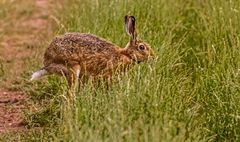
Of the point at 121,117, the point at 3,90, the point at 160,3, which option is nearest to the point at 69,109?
the point at 121,117

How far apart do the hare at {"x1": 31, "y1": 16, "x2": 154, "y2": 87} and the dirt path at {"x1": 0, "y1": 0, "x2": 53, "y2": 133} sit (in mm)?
639

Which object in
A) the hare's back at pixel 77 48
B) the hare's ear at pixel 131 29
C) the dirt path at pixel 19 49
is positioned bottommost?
the dirt path at pixel 19 49

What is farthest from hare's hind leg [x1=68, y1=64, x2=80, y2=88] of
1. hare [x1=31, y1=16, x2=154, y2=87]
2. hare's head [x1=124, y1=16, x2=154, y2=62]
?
hare's head [x1=124, y1=16, x2=154, y2=62]

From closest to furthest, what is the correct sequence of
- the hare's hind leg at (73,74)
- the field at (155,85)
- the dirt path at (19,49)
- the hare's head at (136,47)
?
the field at (155,85) < the hare's hind leg at (73,74) < the hare's head at (136,47) < the dirt path at (19,49)

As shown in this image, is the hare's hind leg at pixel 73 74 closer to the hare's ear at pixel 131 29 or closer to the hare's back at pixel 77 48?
the hare's back at pixel 77 48

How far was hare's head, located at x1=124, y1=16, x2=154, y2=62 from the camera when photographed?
24.3ft

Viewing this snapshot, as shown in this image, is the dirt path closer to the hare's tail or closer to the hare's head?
the hare's tail

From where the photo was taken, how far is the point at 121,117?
18.3ft

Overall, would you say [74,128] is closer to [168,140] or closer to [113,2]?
[168,140]

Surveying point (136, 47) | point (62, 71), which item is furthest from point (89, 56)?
point (136, 47)

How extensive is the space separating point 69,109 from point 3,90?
2.68 meters

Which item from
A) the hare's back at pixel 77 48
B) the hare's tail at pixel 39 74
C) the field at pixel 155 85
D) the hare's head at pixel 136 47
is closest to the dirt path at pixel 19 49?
the field at pixel 155 85

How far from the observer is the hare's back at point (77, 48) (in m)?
7.31

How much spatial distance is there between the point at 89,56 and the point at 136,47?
1.49 ft
